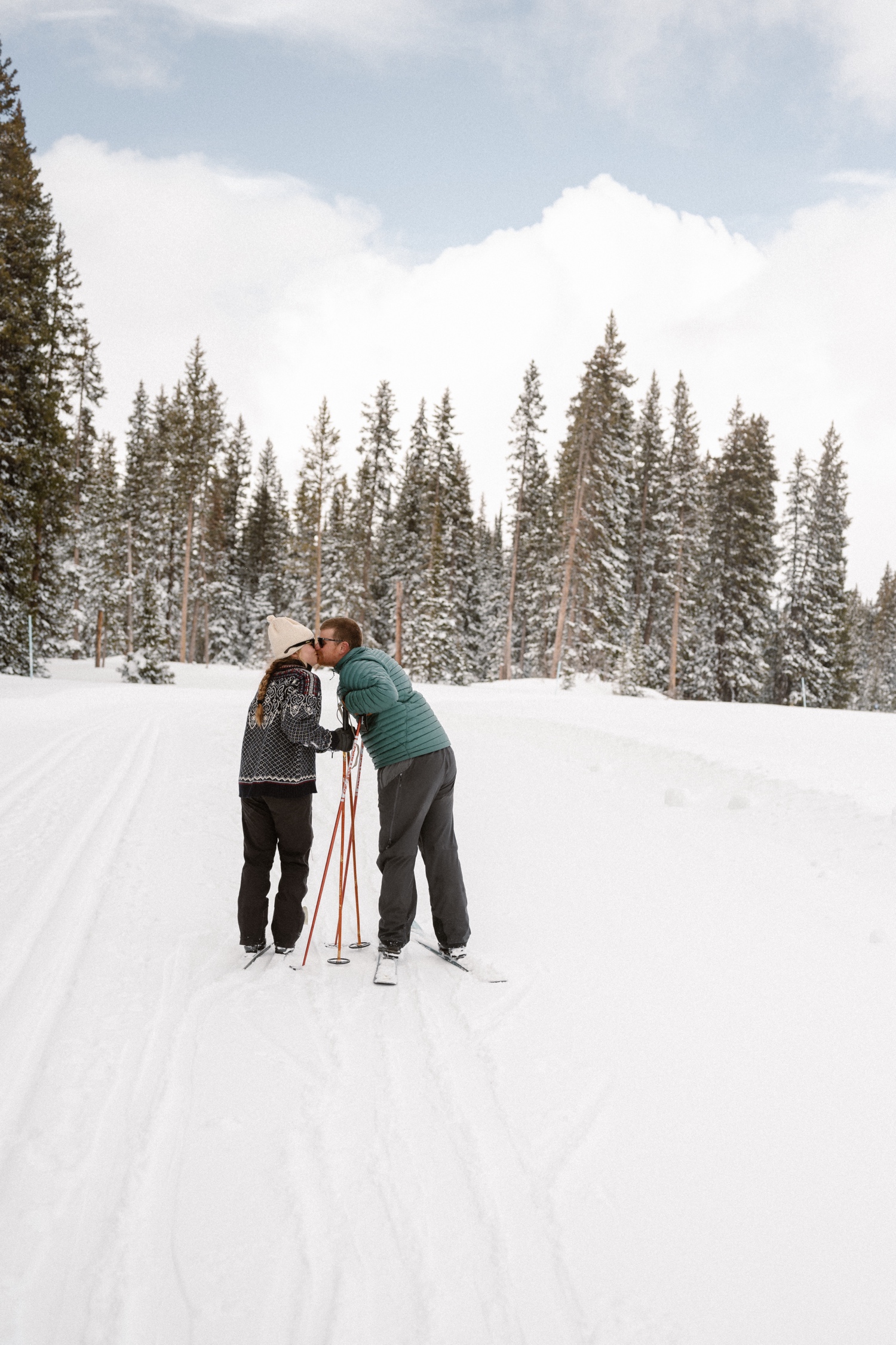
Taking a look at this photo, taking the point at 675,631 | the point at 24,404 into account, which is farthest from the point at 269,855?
the point at 675,631

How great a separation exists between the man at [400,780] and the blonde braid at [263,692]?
10.2 inches

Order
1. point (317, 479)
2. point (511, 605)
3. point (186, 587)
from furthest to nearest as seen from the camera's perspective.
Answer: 1. point (511, 605)
2. point (317, 479)
3. point (186, 587)

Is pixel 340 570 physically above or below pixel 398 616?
above

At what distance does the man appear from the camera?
4391 mm

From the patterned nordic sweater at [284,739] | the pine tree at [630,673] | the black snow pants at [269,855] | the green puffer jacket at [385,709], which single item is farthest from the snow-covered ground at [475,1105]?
the pine tree at [630,673]

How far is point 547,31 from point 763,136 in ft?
13.0

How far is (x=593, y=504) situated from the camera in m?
30.8

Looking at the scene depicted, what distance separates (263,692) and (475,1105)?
2480 millimetres

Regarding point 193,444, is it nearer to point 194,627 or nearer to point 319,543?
point 319,543

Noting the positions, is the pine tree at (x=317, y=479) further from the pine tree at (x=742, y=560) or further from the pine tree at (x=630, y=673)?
Answer: the pine tree at (x=742, y=560)

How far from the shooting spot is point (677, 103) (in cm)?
1212

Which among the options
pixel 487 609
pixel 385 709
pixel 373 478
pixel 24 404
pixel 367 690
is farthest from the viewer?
pixel 487 609

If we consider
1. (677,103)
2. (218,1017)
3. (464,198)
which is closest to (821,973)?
(218,1017)

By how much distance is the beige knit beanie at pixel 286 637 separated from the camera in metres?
4.48
